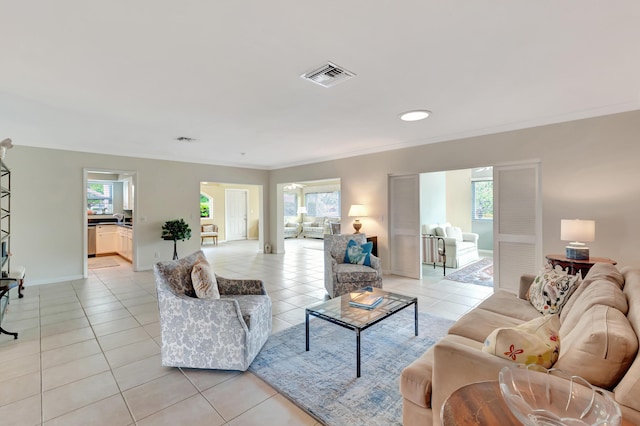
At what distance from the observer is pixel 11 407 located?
1.94 m

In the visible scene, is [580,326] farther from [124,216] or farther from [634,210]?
[124,216]

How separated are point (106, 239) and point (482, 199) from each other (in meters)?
10.3

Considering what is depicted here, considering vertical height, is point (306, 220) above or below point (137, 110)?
below

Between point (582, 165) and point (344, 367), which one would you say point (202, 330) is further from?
point (582, 165)

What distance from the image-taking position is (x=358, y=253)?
14.5 ft

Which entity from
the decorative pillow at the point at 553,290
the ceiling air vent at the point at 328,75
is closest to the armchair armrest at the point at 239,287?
the ceiling air vent at the point at 328,75

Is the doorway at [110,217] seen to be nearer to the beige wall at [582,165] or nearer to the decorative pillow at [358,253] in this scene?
the decorative pillow at [358,253]

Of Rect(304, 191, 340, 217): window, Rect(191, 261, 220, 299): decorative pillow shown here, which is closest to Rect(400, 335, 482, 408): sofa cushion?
Rect(191, 261, 220, 299): decorative pillow

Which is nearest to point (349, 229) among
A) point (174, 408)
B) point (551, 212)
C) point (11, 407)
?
point (551, 212)

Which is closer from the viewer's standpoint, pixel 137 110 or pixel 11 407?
pixel 11 407

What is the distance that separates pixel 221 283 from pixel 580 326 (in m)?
2.66

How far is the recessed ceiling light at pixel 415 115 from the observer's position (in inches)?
136

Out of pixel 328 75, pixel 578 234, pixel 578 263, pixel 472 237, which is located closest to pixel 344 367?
pixel 328 75

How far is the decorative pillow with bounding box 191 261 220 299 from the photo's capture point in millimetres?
2408
